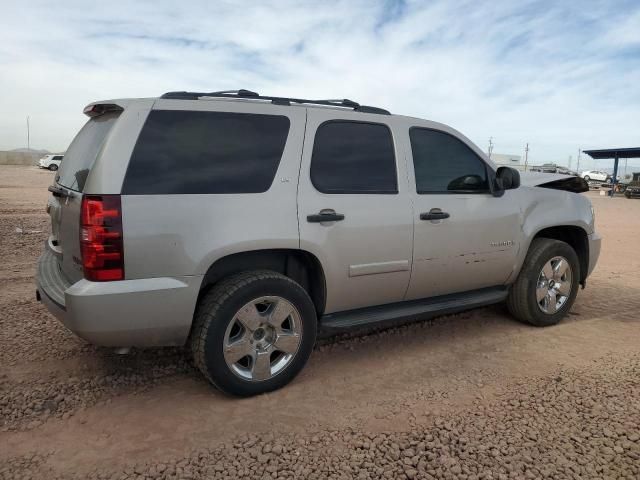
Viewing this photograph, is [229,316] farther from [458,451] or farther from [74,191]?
[458,451]

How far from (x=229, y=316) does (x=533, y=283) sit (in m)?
2.88

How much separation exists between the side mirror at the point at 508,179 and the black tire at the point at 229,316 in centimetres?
202

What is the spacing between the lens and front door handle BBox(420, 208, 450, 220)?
12.3 ft

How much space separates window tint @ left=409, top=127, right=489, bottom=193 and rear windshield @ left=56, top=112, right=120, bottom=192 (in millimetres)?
2171

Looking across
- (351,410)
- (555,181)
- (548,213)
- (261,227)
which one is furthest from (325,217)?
(555,181)

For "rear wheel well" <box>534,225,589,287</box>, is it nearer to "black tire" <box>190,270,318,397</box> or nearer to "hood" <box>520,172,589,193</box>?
"hood" <box>520,172,589,193</box>

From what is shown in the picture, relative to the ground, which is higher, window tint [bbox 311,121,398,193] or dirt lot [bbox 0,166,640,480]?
window tint [bbox 311,121,398,193]

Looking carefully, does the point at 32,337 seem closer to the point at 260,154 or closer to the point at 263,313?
the point at 263,313

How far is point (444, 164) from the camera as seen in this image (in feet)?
13.3

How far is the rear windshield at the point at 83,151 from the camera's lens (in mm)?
3041

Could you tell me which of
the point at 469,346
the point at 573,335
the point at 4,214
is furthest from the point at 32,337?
the point at 4,214

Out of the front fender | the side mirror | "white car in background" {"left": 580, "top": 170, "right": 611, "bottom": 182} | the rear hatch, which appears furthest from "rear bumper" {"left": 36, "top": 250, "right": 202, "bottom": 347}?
"white car in background" {"left": 580, "top": 170, "right": 611, "bottom": 182}

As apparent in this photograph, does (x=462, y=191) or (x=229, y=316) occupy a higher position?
(x=462, y=191)

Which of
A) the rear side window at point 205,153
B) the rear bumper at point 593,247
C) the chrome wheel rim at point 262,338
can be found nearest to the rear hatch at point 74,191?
the rear side window at point 205,153
